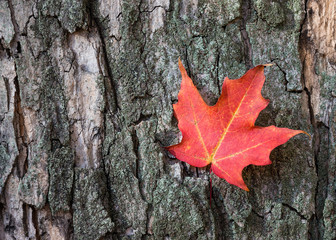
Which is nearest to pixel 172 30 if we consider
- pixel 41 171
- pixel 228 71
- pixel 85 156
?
pixel 228 71

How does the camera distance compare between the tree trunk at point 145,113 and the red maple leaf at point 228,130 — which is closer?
the red maple leaf at point 228,130

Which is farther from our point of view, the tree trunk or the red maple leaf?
the tree trunk

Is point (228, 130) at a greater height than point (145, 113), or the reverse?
point (145, 113)

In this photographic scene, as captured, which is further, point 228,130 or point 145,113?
point 145,113
